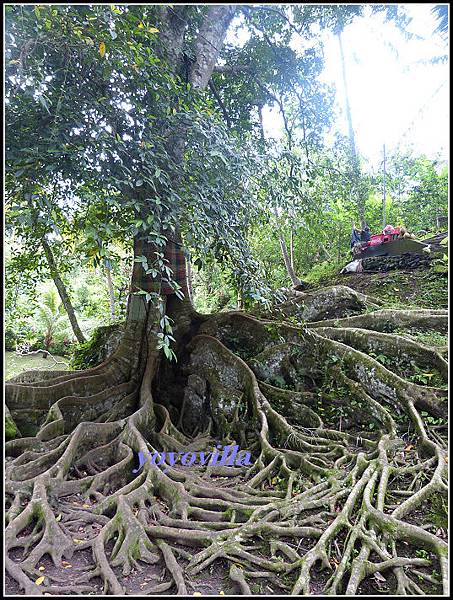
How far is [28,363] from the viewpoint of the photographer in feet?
38.5

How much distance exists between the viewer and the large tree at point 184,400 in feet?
7.91

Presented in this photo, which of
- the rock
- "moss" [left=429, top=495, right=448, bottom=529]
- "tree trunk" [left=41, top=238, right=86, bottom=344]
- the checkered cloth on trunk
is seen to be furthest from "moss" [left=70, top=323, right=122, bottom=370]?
"moss" [left=429, top=495, right=448, bottom=529]

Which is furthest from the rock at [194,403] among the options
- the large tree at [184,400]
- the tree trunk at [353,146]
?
the tree trunk at [353,146]

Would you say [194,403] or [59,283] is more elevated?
[59,283]

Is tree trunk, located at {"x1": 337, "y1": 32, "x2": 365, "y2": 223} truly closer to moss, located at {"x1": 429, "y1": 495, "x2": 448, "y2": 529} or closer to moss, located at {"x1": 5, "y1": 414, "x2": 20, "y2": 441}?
moss, located at {"x1": 429, "y1": 495, "x2": 448, "y2": 529}

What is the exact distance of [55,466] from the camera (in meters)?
3.22

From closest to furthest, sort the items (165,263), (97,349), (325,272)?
(165,263) < (97,349) < (325,272)

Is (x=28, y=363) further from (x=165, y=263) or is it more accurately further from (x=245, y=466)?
(x=245, y=466)

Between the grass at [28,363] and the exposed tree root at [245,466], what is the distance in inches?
278

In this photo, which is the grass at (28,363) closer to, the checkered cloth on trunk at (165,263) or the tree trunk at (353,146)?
the checkered cloth on trunk at (165,263)

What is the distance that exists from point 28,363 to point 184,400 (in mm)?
8923

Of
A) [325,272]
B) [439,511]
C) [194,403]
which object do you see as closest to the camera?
[439,511]

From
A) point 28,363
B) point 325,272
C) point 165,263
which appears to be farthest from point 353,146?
point 28,363

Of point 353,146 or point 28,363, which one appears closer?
point 353,146
